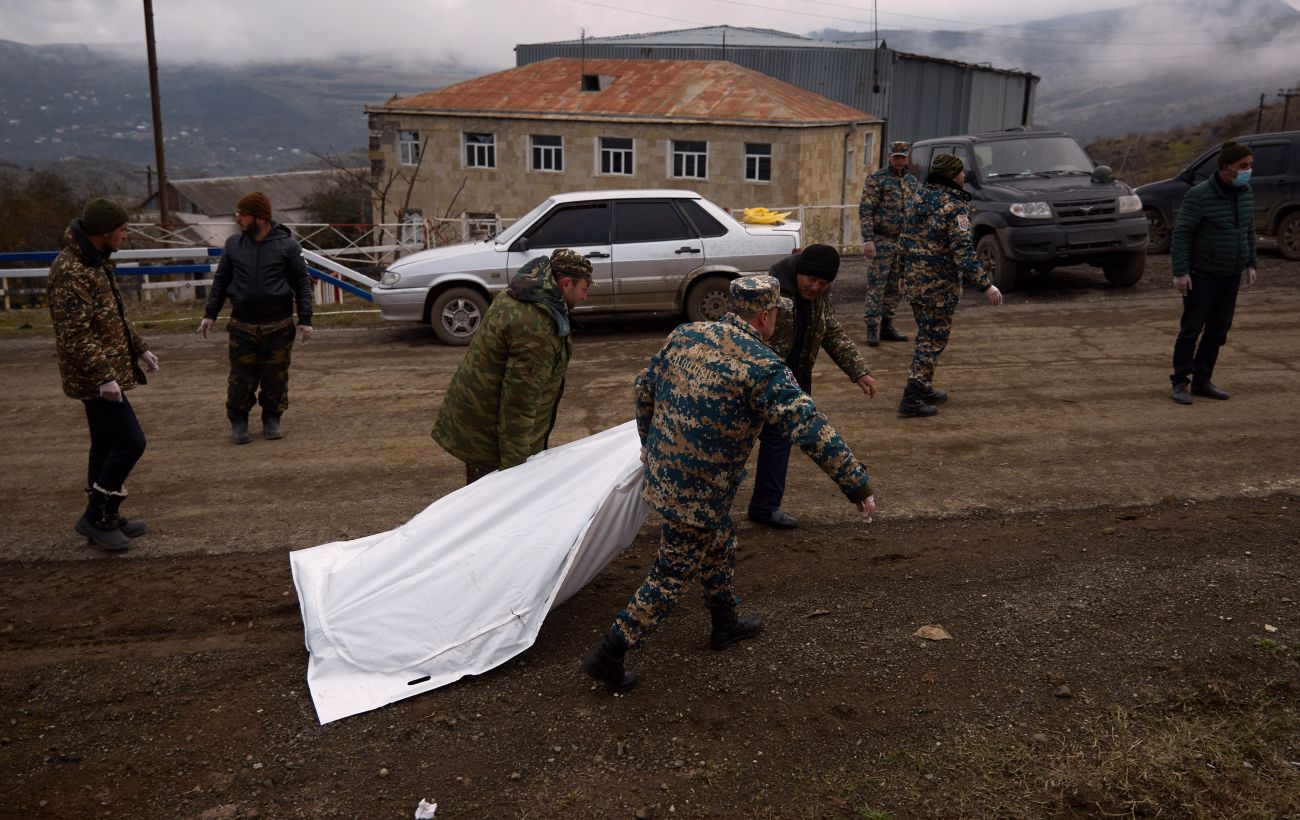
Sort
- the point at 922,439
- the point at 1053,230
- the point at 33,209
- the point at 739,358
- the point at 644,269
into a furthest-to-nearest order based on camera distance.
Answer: the point at 33,209
the point at 1053,230
the point at 644,269
the point at 922,439
the point at 739,358

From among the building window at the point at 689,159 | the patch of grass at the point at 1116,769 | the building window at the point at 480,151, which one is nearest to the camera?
the patch of grass at the point at 1116,769

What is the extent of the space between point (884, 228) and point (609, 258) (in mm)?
3065

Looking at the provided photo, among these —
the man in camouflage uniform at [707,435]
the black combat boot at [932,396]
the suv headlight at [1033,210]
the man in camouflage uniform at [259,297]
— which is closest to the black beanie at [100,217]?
the man in camouflage uniform at [259,297]

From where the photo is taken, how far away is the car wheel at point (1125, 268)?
45.3 ft

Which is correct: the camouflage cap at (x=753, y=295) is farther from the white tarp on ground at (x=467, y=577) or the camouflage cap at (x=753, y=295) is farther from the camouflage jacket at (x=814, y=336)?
the camouflage jacket at (x=814, y=336)

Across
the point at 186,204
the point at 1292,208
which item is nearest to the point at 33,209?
the point at 186,204

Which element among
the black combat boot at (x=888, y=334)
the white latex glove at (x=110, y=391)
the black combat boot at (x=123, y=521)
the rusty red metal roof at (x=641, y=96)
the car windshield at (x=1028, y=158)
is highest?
the rusty red metal roof at (x=641, y=96)

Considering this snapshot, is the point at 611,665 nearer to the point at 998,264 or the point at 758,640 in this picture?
the point at 758,640

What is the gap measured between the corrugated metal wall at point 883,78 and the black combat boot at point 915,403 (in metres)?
36.4

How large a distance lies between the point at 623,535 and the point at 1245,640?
2914mm

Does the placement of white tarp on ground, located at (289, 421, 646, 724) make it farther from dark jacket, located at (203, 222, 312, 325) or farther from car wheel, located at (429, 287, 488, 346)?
car wheel, located at (429, 287, 488, 346)

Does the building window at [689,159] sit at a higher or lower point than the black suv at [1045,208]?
higher

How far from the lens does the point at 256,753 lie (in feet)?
13.6

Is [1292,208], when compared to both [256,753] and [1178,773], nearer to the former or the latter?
[1178,773]
